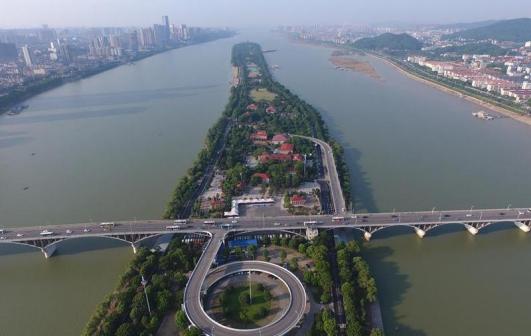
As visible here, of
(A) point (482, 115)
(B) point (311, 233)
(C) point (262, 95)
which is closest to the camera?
(B) point (311, 233)

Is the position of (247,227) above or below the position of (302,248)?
above

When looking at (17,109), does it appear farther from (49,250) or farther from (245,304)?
(245,304)

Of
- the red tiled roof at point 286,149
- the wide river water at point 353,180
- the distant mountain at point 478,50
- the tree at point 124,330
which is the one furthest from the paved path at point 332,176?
the distant mountain at point 478,50

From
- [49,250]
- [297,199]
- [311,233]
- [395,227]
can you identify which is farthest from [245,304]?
[49,250]

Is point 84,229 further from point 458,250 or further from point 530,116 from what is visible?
point 530,116

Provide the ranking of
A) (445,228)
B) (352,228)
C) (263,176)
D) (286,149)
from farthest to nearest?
1. (286,149)
2. (263,176)
3. (445,228)
4. (352,228)

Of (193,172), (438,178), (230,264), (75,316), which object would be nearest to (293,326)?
(230,264)

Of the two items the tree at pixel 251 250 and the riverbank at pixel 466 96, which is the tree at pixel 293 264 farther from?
the riverbank at pixel 466 96

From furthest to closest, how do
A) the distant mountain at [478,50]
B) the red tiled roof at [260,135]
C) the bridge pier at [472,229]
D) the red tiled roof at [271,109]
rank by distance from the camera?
the distant mountain at [478,50] → the red tiled roof at [271,109] → the red tiled roof at [260,135] → the bridge pier at [472,229]
